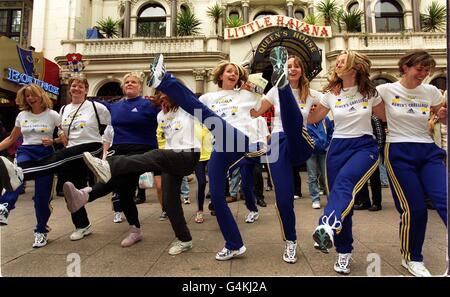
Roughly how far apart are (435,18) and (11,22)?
1659 centimetres

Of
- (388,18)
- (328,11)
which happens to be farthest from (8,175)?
(328,11)

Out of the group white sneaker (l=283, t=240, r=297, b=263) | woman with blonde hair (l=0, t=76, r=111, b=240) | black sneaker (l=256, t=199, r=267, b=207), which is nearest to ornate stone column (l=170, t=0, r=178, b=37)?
black sneaker (l=256, t=199, r=267, b=207)

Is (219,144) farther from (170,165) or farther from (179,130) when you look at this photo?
(179,130)

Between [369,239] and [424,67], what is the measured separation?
185 centimetres

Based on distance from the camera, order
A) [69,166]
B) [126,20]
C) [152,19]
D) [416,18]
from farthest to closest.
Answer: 1. [152,19]
2. [126,20]
3. [416,18]
4. [69,166]

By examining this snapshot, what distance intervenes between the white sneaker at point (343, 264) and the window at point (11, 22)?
16542mm

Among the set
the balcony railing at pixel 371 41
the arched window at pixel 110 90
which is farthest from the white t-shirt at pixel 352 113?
the arched window at pixel 110 90

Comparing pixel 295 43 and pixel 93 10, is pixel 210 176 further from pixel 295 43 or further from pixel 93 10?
pixel 93 10

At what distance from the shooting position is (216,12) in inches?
507

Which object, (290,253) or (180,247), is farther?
(180,247)

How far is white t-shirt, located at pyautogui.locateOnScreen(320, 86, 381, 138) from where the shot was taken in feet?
8.09

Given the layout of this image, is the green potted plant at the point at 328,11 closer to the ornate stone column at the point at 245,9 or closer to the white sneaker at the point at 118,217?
the ornate stone column at the point at 245,9

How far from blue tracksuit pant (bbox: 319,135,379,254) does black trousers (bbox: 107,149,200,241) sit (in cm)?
129

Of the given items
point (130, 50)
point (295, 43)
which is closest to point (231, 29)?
point (295, 43)
